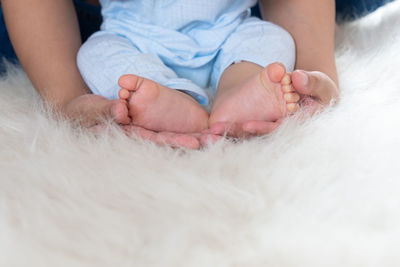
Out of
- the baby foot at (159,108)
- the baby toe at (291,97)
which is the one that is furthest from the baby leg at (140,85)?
the baby toe at (291,97)

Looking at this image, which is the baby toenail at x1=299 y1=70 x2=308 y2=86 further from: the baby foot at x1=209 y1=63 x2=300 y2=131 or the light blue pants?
the light blue pants

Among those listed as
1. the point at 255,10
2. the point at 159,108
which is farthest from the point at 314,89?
the point at 255,10

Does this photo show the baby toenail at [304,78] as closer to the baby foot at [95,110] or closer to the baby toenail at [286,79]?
the baby toenail at [286,79]

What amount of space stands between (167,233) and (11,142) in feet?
0.96

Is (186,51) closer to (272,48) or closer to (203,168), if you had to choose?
(272,48)

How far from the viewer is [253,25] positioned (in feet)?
2.58

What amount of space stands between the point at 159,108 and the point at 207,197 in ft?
0.59

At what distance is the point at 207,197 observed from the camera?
401 millimetres

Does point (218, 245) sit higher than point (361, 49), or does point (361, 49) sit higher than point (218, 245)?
point (218, 245)

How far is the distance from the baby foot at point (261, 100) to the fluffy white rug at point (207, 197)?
0.03 metres

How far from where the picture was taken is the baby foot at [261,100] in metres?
0.52

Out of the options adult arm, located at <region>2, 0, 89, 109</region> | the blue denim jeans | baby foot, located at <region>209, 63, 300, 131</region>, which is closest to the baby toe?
baby foot, located at <region>209, 63, 300, 131</region>

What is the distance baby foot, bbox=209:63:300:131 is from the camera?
52cm

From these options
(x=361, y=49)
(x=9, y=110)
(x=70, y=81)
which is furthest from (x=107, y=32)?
(x=361, y=49)
